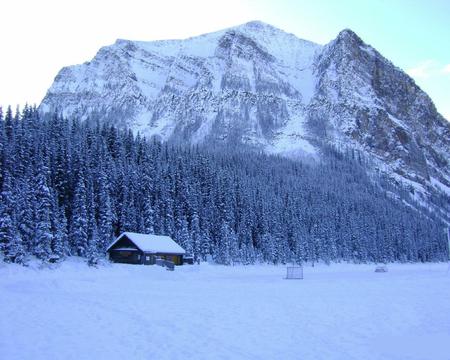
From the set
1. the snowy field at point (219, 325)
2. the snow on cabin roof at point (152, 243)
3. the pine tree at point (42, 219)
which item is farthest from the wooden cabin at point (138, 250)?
the snowy field at point (219, 325)

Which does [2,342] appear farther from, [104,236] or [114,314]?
[104,236]

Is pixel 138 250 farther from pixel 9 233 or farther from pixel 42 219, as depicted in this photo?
pixel 9 233

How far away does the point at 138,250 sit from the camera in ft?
204

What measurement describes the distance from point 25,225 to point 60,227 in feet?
12.1

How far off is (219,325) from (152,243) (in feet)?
148

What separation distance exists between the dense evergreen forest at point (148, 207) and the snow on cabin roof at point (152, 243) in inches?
157

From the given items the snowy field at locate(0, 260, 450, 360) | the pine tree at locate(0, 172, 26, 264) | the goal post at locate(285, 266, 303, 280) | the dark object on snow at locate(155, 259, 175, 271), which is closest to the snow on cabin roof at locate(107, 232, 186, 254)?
the dark object on snow at locate(155, 259, 175, 271)

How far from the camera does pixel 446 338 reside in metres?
20.1

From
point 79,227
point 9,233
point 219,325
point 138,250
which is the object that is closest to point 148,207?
point 138,250

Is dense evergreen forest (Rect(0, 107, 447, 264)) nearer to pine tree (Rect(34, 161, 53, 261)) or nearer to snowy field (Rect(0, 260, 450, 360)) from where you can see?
pine tree (Rect(34, 161, 53, 261))

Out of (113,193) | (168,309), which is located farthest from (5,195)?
(168,309)

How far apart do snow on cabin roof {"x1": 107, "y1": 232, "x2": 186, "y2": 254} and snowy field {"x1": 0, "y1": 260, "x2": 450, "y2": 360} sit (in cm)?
2865

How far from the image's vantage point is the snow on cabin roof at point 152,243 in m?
62.7

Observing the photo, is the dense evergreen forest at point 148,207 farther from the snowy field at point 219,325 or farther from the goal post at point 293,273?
the goal post at point 293,273
